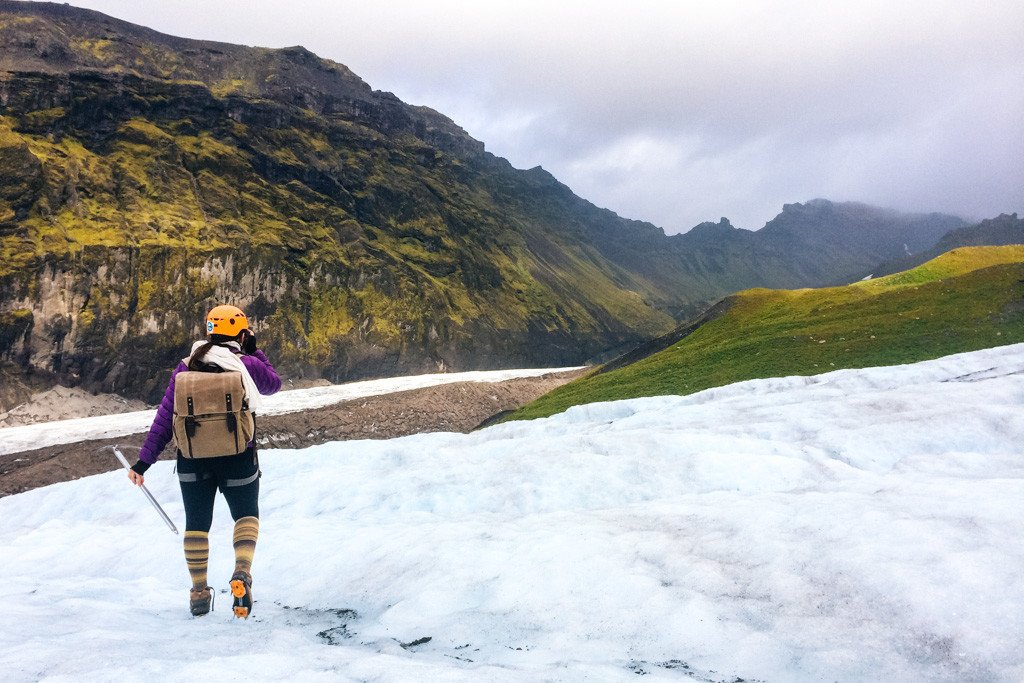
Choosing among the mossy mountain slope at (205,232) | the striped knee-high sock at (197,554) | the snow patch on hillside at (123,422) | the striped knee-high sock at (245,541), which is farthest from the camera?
the mossy mountain slope at (205,232)

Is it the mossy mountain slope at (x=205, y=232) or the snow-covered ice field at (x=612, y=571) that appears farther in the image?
the mossy mountain slope at (x=205, y=232)

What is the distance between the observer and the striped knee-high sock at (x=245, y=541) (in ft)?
24.0

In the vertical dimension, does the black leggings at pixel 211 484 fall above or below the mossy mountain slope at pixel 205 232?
below

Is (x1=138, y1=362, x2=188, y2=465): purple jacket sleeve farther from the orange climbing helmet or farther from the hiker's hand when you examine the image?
the hiker's hand

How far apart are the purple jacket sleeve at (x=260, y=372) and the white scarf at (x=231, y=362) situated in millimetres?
135

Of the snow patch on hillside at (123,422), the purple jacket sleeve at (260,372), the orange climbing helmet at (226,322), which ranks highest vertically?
the orange climbing helmet at (226,322)

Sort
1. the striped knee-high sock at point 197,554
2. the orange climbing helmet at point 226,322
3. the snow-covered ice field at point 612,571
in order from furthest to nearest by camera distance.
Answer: the orange climbing helmet at point 226,322
the striped knee-high sock at point 197,554
the snow-covered ice field at point 612,571

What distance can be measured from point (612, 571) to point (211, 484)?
574 centimetres

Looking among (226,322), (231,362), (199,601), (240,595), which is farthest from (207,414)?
(199,601)

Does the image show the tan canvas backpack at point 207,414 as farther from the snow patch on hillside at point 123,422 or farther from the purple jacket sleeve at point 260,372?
the snow patch on hillside at point 123,422

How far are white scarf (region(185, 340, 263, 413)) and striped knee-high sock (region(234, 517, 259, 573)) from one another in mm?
1598

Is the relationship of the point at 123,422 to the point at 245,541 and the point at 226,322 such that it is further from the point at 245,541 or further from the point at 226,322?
the point at 245,541

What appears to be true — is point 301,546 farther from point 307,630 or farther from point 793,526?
point 793,526

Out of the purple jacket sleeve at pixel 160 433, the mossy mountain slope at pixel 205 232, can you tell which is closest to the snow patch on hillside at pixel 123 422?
the mossy mountain slope at pixel 205 232
